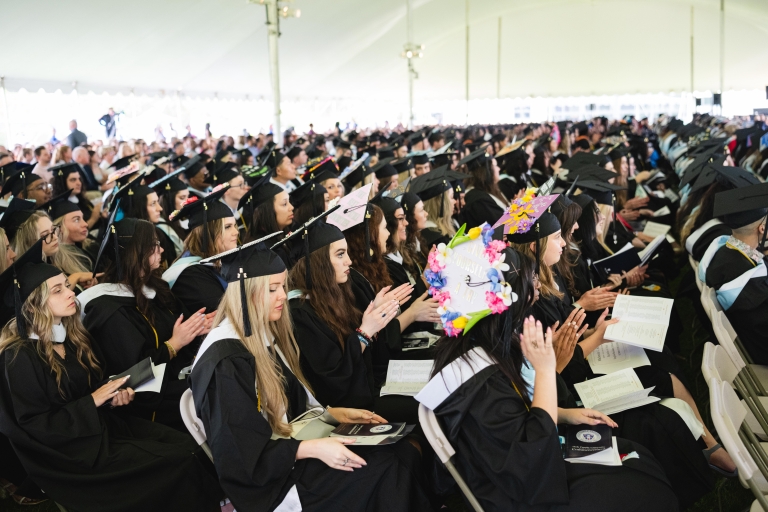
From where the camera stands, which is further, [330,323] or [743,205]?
[743,205]

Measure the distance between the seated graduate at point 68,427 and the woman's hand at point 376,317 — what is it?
105 centimetres

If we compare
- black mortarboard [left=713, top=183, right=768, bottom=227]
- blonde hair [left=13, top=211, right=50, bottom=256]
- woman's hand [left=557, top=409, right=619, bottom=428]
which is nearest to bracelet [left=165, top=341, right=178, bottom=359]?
blonde hair [left=13, top=211, right=50, bottom=256]

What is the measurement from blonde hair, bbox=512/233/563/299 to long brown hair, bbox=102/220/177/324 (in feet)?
7.19

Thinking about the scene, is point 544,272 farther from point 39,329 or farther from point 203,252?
point 39,329

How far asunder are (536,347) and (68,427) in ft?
7.22

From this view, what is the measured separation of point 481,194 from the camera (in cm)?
731

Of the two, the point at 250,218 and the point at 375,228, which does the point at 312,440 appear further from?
the point at 250,218

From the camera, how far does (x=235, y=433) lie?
2547 millimetres

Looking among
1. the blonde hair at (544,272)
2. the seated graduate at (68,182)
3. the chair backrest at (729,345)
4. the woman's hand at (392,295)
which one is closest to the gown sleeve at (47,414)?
→ the woman's hand at (392,295)

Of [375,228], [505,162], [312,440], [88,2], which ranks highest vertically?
[88,2]

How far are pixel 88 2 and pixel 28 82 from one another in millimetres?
3838

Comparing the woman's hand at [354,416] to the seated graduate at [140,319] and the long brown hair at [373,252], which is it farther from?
the long brown hair at [373,252]

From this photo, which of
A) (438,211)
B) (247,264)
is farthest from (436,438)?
(438,211)

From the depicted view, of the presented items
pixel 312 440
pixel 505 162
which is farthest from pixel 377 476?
pixel 505 162
